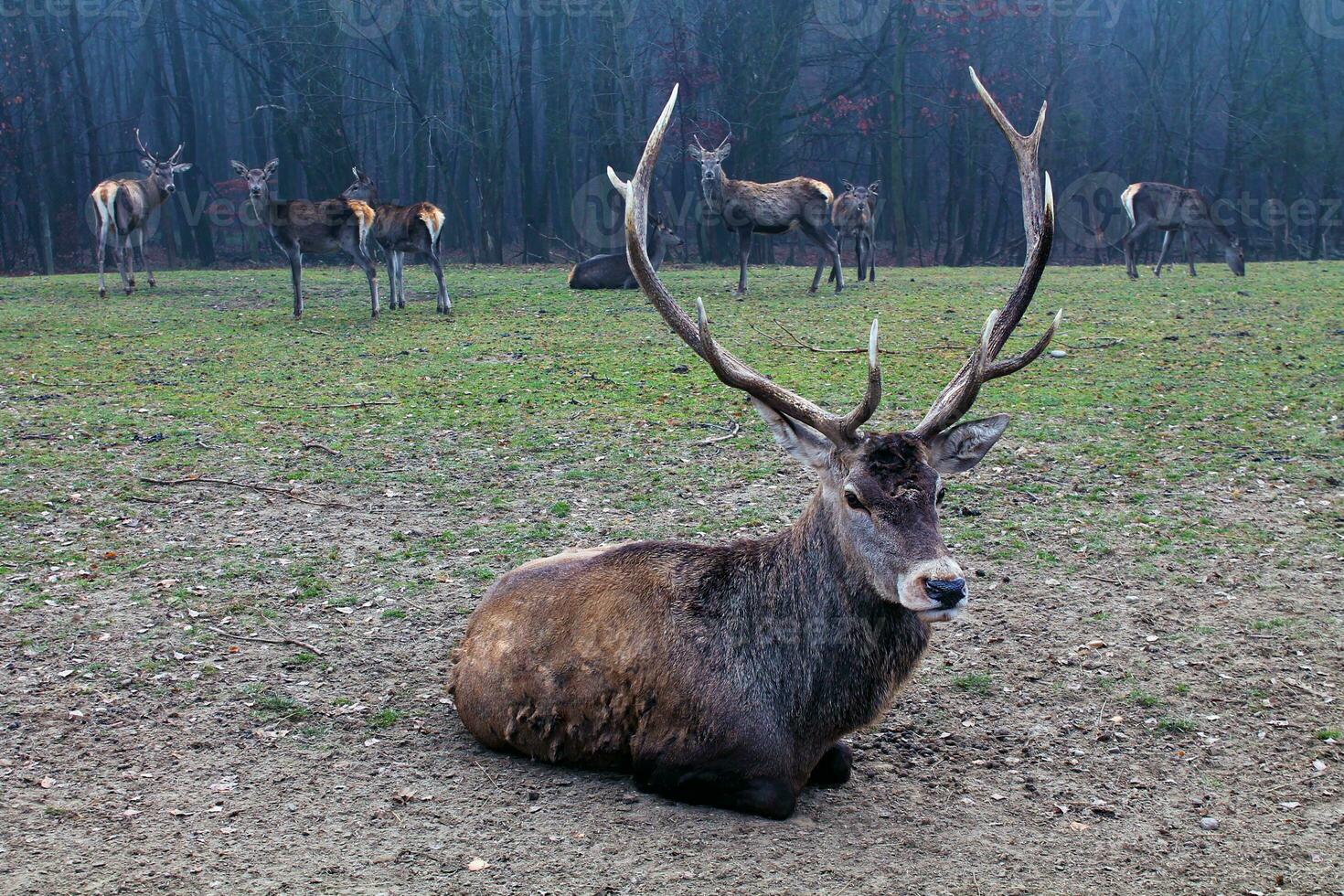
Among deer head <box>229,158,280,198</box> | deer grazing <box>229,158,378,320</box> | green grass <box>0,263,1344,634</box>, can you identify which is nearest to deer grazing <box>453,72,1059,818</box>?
green grass <box>0,263,1344,634</box>

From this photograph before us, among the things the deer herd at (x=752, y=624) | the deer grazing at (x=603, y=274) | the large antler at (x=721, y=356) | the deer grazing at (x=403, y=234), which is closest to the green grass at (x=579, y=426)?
the deer grazing at (x=403, y=234)

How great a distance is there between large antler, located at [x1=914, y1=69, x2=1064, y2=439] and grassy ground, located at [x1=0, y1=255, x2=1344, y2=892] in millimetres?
1132

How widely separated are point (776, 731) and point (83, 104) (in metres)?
25.6

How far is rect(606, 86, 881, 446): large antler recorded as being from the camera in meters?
4.04

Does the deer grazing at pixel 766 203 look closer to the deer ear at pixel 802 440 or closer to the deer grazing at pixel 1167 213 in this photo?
the deer grazing at pixel 1167 213

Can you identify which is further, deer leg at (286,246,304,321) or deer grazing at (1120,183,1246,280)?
deer grazing at (1120,183,1246,280)

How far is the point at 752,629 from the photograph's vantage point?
13.2ft

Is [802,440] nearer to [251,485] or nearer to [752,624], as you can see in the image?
[752,624]

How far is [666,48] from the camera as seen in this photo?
2669 centimetres

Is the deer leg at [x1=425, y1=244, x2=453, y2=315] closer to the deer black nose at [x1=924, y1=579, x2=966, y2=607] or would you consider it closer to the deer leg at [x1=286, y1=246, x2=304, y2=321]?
the deer leg at [x1=286, y1=246, x2=304, y2=321]

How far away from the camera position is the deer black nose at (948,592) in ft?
11.5

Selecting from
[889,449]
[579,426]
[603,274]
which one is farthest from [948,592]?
[603,274]

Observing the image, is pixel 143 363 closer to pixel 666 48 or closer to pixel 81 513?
pixel 81 513

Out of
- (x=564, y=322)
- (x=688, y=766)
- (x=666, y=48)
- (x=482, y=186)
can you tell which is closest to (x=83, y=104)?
(x=482, y=186)
